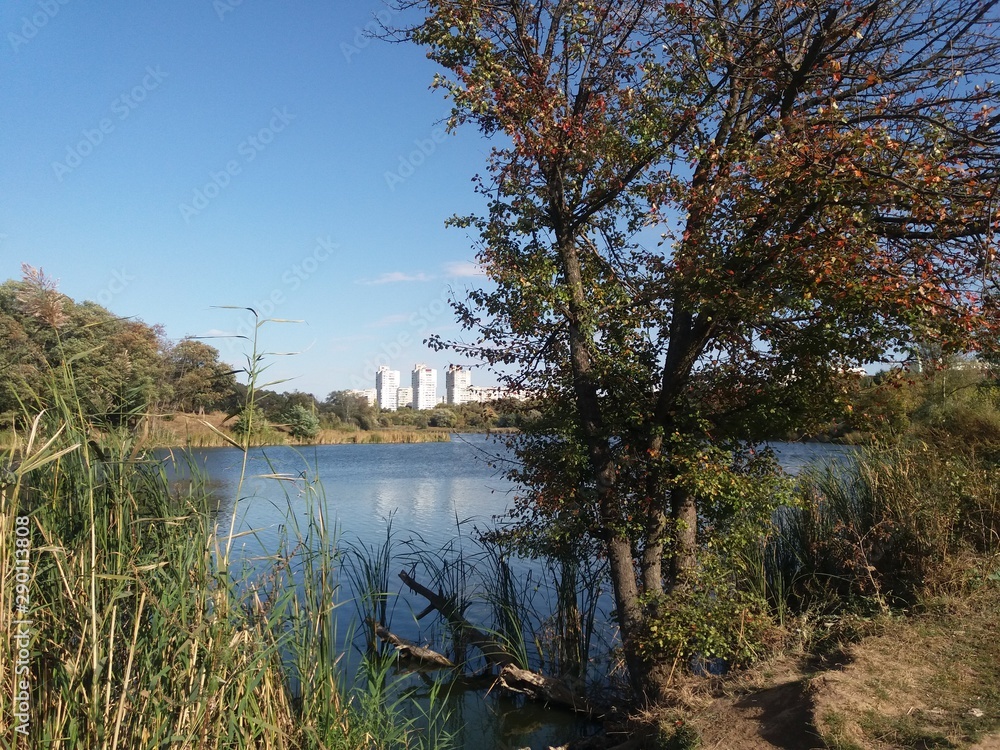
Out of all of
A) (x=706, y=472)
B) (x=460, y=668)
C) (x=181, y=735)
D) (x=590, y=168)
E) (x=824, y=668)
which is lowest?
(x=460, y=668)

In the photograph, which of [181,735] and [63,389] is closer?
[181,735]

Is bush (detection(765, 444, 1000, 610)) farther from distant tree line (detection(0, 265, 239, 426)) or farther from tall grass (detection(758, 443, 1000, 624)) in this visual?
distant tree line (detection(0, 265, 239, 426))

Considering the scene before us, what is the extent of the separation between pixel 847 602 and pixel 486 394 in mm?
3616

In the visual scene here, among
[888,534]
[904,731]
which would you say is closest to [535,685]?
[904,731]

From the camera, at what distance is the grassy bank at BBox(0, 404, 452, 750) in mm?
3053

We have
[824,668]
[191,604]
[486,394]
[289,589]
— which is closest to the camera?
[191,604]

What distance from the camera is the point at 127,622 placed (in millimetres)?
3479

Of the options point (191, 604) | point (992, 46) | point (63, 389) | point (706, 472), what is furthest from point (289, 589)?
point (992, 46)

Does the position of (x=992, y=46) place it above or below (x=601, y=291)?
above


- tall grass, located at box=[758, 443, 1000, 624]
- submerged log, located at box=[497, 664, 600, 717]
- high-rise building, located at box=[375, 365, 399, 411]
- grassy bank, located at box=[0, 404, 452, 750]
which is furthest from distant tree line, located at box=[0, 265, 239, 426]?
high-rise building, located at box=[375, 365, 399, 411]

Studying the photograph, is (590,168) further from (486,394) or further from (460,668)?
(460,668)

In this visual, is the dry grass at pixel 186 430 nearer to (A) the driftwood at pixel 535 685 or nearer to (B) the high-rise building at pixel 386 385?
(A) the driftwood at pixel 535 685

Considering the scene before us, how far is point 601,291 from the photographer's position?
6.19 m

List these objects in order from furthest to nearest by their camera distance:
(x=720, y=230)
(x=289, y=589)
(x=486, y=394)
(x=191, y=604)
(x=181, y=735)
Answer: (x=486, y=394), (x=720, y=230), (x=289, y=589), (x=191, y=604), (x=181, y=735)
